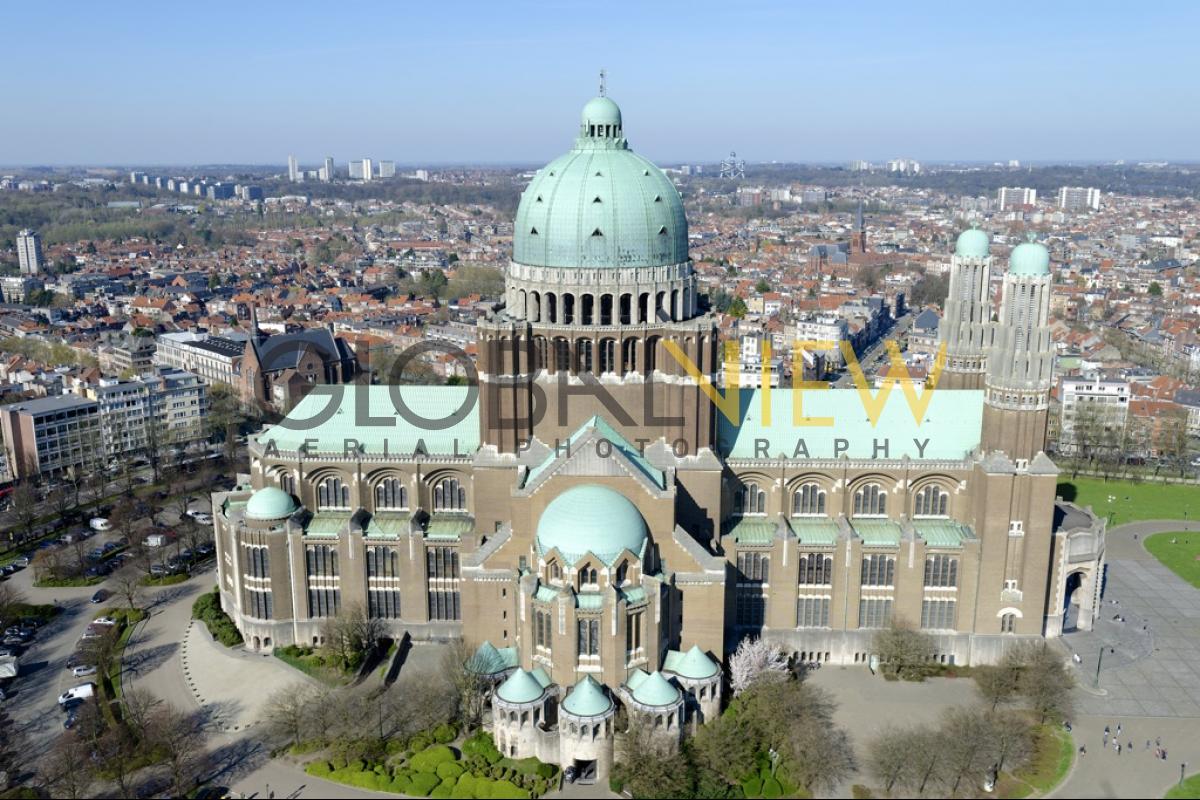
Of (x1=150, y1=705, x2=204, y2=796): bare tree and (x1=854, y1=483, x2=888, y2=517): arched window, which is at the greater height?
(x1=854, y1=483, x2=888, y2=517): arched window

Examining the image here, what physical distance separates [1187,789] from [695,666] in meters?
32.4

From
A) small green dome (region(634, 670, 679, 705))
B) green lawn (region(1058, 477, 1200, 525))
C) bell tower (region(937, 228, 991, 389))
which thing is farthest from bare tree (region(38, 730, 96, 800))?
green lawn (region(1058, 477, 1200, 525))

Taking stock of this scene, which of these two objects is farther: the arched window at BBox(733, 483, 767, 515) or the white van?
the arched window at BBox(733, 483, 767, 515)

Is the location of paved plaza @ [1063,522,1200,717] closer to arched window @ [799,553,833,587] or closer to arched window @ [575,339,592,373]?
arched window @ [799,553,833,587]

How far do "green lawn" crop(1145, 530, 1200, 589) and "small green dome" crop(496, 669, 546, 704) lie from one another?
70.7 m

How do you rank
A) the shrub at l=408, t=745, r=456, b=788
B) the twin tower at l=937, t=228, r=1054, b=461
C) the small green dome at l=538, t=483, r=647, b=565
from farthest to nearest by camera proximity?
the twin tower at l=937, t=228, r=1054, b=461 → the small green dome at l=538, t=483, r=647, b=565 → the shrub at l=408, t=745, r=456, b=788

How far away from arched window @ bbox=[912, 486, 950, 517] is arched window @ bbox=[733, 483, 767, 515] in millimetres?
12515

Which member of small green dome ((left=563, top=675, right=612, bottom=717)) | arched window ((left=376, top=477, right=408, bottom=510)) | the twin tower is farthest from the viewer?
arched window ((left=376, top=477, right=408, bottom=510))

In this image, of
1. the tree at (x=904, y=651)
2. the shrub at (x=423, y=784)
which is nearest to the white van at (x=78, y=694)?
the shrub at (x=423, y=784)

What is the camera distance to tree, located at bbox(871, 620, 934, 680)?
73.9 metres

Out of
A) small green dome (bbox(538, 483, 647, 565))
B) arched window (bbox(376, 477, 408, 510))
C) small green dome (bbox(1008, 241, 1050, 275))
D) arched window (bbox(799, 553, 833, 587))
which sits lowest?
arched window (bbox(799, 553, 833, 587))

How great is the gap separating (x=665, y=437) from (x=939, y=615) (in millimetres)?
27141

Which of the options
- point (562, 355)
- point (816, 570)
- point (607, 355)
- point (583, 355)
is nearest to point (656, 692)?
point (816, 570)

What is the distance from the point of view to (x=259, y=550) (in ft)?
258
